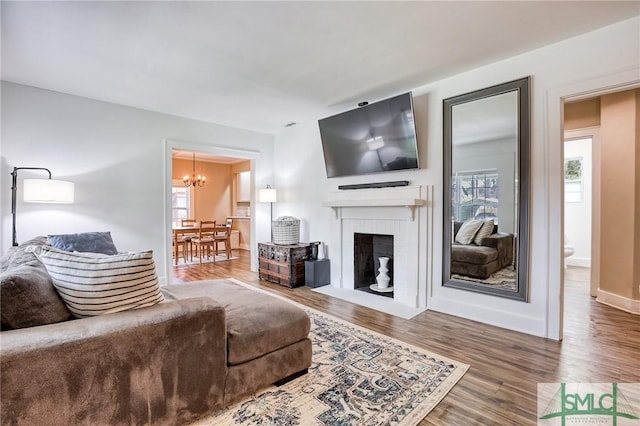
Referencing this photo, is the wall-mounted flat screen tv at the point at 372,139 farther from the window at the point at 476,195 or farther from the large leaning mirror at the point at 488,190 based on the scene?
the window at the point at 476,195

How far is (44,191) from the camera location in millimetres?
2859

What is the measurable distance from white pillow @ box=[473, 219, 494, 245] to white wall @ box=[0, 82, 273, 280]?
3864 millimetres

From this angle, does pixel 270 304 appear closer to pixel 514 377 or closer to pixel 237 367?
pixel 237 367

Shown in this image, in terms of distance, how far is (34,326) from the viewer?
1.21 meters

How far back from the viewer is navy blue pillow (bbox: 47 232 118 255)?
2.89 m

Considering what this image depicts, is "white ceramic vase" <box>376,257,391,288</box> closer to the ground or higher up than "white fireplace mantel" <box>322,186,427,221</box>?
closer to the ground

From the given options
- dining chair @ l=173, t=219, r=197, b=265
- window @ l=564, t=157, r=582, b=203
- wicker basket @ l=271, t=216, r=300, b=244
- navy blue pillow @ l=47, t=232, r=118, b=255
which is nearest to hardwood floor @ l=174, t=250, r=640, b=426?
wicker basket @ l=271, t=216, r=300, b=244

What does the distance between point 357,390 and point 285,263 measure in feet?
8.58

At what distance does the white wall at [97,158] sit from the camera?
125 inches

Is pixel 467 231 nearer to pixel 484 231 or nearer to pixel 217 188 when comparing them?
pixel 484 231

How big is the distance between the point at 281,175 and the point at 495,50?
141 inches

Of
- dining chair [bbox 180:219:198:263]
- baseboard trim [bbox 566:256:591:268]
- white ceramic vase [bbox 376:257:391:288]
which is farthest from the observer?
dining chair [bbox 180:219:198:263]

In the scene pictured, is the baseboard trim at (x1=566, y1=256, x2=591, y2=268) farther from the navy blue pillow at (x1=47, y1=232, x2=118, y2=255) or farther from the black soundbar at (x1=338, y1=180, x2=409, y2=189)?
the navy blue pillow at (x1=47, y1=232, x2=118, y2=255)

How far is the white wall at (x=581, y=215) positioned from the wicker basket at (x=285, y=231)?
207 inches
